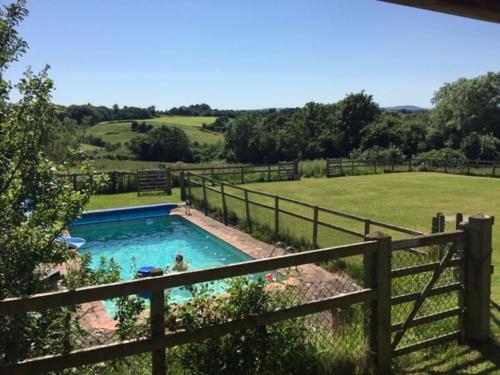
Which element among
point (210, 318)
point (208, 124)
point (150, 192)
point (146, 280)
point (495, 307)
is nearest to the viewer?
point (146, 280)

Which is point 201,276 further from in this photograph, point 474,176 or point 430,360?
point 474,176

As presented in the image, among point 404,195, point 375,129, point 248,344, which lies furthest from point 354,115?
point 248,344

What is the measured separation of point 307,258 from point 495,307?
321 centimetres

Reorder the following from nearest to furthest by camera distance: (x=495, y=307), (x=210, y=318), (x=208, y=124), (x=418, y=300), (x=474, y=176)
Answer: (x=210, y=318), (x=418, y=300), (x=495, y=307), (x=474, y=176), (x=208, y=124)

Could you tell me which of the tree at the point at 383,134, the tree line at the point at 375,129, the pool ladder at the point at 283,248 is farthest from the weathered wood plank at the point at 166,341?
the tree at the point at 383,134

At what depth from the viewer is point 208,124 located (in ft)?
344

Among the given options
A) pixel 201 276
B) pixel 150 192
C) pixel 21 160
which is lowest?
pixel 150 192

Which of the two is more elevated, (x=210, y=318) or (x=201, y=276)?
(x=201, y=276)

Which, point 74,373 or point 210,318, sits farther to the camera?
point 210,318

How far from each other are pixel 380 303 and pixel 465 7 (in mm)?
2427

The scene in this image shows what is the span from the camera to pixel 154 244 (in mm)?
15523

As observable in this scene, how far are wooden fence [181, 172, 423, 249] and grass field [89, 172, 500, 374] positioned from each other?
0.45m

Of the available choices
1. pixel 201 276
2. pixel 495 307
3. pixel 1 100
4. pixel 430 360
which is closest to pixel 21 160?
pixel 1 100

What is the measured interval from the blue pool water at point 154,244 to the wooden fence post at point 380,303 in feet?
26.7
